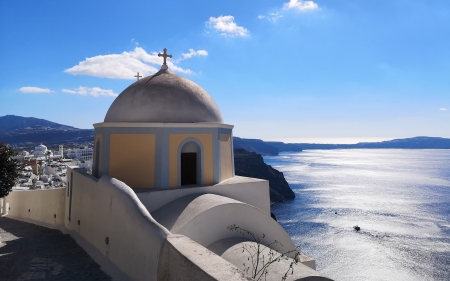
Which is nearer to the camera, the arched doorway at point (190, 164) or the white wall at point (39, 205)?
the arched doorway at point (190, 164)

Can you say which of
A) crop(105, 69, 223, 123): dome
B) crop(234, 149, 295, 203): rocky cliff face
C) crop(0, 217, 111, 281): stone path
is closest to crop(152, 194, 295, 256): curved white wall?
crop(0, 217, 111, 281): stone path

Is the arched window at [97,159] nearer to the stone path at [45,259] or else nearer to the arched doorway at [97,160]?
the arched doorway at [97,160]

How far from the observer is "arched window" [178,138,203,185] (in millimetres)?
8163

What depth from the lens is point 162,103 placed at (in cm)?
818

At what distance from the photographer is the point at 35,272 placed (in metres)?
5.52

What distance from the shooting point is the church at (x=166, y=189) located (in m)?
5.37

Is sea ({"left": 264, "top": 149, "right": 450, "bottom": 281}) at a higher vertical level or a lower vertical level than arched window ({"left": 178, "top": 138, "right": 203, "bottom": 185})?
lower

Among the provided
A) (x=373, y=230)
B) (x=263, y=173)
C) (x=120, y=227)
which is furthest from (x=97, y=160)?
(x=263, y=173)

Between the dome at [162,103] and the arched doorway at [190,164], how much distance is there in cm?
67

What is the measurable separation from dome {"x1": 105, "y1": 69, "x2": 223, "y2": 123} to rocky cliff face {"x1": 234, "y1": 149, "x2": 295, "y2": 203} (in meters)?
48.6

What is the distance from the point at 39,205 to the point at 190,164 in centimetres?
743

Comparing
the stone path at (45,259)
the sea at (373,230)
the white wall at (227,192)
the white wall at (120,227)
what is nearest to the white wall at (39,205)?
the stone path at (45,259)

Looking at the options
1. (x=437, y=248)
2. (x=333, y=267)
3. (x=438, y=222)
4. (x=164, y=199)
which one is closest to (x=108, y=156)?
(x=164, y=199)

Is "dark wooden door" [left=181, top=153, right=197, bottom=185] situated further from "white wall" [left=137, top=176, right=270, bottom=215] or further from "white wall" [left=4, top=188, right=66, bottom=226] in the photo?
"white wall" [left=4, top=188, right=66, bottom=226]
